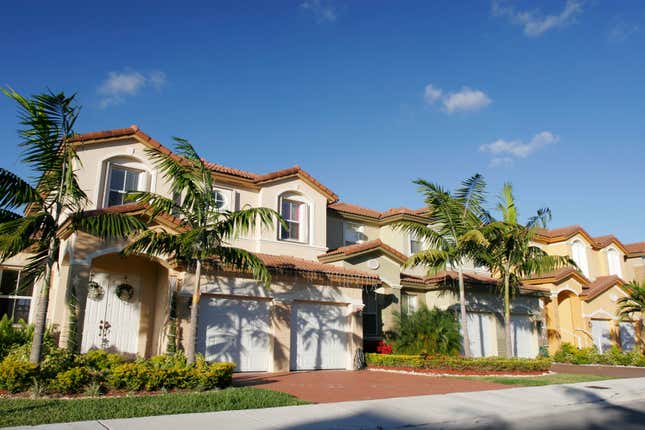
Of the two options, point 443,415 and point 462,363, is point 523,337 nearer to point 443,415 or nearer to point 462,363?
point 462,363

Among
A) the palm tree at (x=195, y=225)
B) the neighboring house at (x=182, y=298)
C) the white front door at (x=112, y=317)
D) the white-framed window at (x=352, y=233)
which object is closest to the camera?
the palm tree at (x=195, y=225)

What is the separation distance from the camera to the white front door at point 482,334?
23.2 meters

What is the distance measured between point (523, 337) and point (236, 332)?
15657 millimetres

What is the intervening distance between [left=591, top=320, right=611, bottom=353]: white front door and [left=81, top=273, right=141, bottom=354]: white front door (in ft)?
78.4

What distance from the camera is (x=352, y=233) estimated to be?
23844 millimetres

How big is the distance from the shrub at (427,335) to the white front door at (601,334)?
12733 millimetres

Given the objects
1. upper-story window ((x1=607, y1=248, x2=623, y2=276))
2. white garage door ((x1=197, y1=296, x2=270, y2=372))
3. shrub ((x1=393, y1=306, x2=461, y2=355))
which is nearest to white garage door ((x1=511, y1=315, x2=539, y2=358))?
shrub ((x1=393, y1=306, x2=461, y2=355))

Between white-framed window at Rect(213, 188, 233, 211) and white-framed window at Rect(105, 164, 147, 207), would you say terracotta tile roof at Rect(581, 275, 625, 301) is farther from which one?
white-framed window at Rect(105, 164, 147, 207)

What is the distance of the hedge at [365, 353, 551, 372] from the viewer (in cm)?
1717

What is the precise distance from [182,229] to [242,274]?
270 cm

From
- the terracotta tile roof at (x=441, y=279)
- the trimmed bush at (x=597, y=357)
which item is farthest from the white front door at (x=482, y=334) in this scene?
the trimmed bush at (x=597, y=357)

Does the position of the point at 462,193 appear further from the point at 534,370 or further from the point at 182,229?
the point at 182,229

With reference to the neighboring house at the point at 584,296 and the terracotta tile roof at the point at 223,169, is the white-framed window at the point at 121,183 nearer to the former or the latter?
the terracotta tile roof at the point at 223,169

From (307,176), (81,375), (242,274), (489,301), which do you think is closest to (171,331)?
(242,274)
